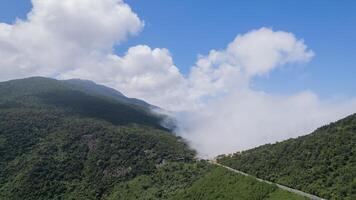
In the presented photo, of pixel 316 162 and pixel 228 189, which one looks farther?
pixel 228 189

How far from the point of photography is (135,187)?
16288 cm

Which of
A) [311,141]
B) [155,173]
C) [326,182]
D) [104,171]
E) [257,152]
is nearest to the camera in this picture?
[326,182]

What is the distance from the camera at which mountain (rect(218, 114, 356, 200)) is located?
106 meters

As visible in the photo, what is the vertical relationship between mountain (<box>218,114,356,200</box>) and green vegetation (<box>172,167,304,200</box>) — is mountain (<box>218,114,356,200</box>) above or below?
above

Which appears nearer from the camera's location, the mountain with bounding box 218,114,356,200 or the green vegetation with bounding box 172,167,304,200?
the mountain with bounding box 218,114,356,200

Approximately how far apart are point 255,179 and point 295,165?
42.4ft

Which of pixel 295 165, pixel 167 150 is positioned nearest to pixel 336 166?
pixel 295 165

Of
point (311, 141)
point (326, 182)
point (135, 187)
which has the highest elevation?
point (311, 141)

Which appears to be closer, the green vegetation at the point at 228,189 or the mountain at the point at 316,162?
the mountain at the point at 316,162

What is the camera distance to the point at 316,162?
121 meters

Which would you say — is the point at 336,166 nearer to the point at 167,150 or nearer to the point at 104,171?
the point at 167,150

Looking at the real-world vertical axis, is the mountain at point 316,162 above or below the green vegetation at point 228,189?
above

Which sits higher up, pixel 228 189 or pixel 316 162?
pixel 316 162

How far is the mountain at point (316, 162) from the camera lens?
106 meters
